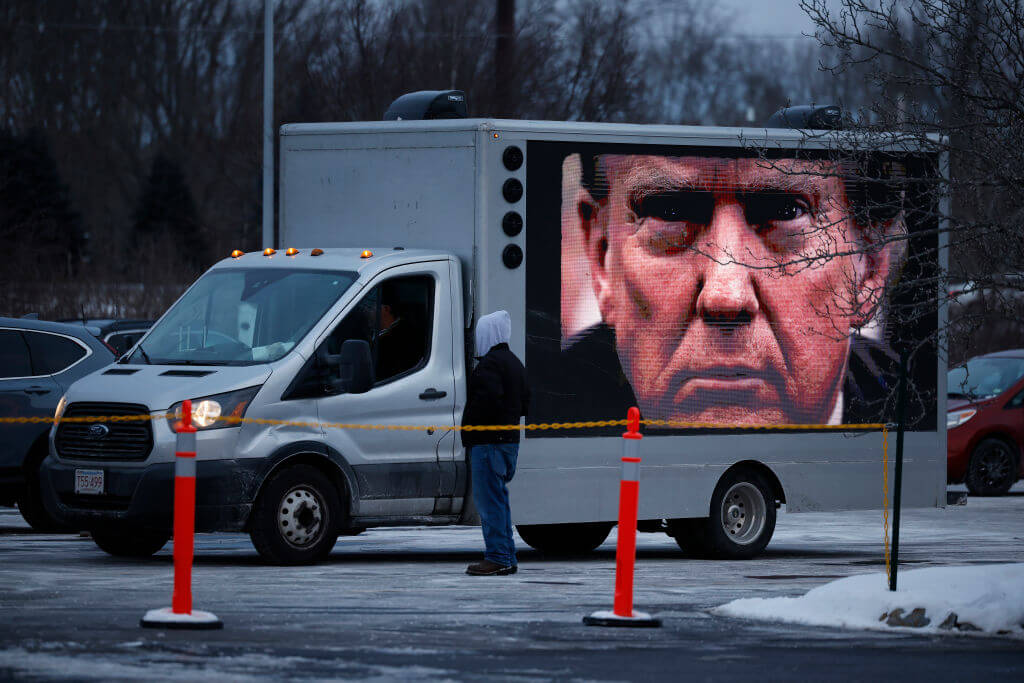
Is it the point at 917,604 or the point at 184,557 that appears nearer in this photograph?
the point at 184,557

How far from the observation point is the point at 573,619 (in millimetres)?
10711

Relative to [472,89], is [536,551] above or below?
below

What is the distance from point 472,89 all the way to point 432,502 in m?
19.8

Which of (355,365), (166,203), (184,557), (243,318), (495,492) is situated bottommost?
(184,557)

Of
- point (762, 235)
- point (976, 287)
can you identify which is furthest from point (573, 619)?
point (762, 235)

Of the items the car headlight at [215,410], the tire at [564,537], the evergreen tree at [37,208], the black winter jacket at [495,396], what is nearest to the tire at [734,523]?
the tire at [564,537]

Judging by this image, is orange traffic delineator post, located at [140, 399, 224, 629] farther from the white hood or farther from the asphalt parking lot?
the white hood

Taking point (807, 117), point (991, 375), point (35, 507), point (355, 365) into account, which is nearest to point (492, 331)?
point (355, 365)

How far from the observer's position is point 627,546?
10305 millimetres

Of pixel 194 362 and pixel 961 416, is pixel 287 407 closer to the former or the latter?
pixel 194 362

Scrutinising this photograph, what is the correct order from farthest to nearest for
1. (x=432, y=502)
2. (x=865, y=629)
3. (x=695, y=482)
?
(x=695, y=482) → (x=432, y=502) → (x=865, y=629)

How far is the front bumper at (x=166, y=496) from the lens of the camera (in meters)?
12.8

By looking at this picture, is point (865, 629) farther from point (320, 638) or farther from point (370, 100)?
point (370, 100)

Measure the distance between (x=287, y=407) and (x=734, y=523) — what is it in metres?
4.03
